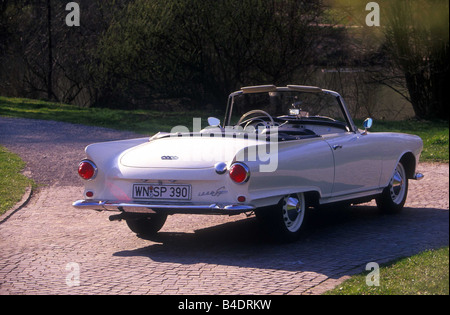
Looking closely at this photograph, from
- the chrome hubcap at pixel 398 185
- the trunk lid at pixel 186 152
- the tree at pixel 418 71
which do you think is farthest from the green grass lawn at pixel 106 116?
the trunk lid at pixel 186 152

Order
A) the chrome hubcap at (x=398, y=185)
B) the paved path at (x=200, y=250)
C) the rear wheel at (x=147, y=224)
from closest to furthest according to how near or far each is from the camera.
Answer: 1. the paved path at (x=200, y=250)
2. the rear wheel at (x=147, y=224)
3. the chrome hubcap at (x=398, y=185)

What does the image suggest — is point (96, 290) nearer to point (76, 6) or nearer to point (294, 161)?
point (294, 161)

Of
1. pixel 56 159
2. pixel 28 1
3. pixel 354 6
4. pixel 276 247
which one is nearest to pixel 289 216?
pixel 276 247

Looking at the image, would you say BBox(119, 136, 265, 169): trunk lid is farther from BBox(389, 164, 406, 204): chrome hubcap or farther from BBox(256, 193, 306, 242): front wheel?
BBox(389, 164, 406, 204): chrome hubcap

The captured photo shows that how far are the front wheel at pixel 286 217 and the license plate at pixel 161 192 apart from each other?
2.21 ft

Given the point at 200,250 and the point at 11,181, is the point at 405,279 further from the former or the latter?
the point at 11,181

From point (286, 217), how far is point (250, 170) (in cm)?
77

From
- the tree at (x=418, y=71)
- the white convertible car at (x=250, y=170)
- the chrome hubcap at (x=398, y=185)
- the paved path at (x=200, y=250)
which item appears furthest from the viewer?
the tree at (x=418, y=71)

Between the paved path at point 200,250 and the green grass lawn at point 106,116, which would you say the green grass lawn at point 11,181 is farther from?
the green grass lawn at point 106,116

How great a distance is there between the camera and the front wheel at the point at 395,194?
820cm

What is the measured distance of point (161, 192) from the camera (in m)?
6.43

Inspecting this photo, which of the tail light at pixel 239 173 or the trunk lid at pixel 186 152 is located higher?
the trunk lid at pixel 186 152

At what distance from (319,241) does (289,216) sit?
457 millimetres
